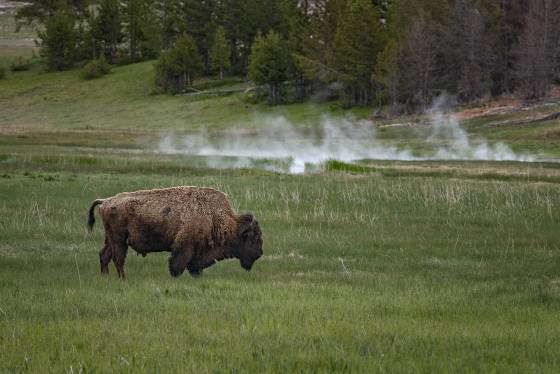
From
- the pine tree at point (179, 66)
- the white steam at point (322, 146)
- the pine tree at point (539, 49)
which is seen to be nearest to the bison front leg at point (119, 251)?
the white steam at point (322, 146)

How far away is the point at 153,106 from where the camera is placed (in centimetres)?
9694

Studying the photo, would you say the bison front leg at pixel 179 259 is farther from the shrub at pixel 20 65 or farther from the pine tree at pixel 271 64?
the shrub at pixel 20 65

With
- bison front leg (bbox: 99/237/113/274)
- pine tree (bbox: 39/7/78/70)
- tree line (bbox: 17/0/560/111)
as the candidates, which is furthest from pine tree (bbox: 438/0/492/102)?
bison front leg (bbox: 99/237/113/274)

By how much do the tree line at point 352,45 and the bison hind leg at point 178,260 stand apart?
62731 millimetres

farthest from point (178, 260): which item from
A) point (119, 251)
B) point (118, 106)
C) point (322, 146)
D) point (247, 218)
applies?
point (118, 106)

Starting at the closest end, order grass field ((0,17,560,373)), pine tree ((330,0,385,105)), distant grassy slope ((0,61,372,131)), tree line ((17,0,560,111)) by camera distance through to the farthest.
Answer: grass field ((0,17,560,373)), tree line ((17,0,560,111)), pine tree ((330,0,385,105)), distant grassy slope ((0,61,372,131))

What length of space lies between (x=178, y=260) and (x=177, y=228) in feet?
1.70

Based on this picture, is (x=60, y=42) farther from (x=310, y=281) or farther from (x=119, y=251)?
(x=310, y=281)

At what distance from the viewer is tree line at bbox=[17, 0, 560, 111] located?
254 ft

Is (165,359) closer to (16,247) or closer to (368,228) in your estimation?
(16,247)

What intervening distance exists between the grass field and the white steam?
743 cm

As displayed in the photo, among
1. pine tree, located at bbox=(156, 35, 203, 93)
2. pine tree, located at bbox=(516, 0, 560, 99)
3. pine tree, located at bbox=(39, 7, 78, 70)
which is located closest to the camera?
pine tree, located at bbox=(516, 0, 560, 99)

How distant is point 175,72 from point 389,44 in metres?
33.5

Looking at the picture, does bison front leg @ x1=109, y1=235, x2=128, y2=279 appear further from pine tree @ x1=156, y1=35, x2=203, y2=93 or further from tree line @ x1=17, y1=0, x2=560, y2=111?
pine tree @ x1=156, y1=35, x2=203, y2=93
